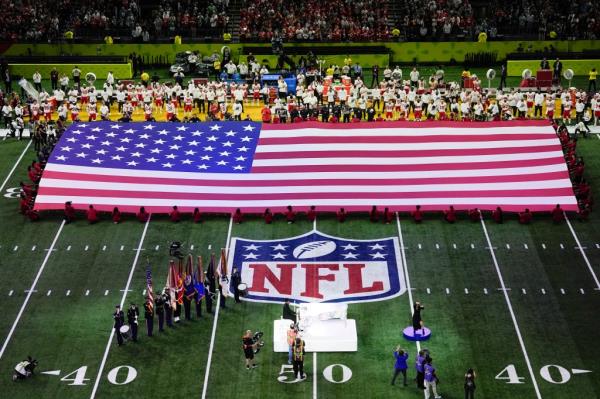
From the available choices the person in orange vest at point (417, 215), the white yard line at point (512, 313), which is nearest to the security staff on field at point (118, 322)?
the white yard line at point (512, 313)

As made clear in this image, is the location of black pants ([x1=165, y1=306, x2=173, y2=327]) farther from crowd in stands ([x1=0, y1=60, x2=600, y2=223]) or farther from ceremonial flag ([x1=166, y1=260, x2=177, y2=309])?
crowd in stands ([x1=0, y1=60, x2=600, y2=223])

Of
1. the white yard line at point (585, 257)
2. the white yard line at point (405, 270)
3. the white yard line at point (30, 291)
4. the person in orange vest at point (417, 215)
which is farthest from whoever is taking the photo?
the person in orange vest at point (417, 215)

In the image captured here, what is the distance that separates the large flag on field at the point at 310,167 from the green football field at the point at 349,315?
2.77 feet

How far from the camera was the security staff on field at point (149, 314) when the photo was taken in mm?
32688

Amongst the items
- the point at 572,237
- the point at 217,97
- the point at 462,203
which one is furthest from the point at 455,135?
the point at 217,97

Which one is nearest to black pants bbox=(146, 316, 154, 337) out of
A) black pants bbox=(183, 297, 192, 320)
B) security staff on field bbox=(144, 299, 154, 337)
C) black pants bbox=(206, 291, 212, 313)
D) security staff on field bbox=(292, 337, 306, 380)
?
security staff on field bbox=(144, 299, 154, 337)

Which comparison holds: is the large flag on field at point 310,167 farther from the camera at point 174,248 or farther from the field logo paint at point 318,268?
the camera at point 174,248

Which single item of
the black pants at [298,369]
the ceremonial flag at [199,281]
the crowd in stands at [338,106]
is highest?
the crowd in stands at [338,106]

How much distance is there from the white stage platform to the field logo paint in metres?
1.48

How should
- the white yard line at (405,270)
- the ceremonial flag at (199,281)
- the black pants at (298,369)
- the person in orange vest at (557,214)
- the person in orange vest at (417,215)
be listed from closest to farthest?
1. the black pants at (298,369)
2. the ceremonial flag at (199,281)
3. the white yard line at (405,270)
4. the person in orange vest at (557,214)
5. the person in orange vest at (417,215)

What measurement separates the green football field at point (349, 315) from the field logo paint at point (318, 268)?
48cm

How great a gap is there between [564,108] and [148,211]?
18144 mm

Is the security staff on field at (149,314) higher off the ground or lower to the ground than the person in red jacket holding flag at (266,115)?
lower

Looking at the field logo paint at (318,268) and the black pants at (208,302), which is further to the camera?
the field logo paint at (318,268)
